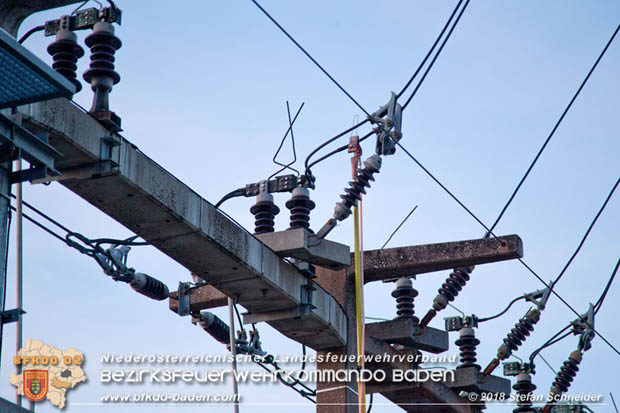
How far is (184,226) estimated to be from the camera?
1001 cm

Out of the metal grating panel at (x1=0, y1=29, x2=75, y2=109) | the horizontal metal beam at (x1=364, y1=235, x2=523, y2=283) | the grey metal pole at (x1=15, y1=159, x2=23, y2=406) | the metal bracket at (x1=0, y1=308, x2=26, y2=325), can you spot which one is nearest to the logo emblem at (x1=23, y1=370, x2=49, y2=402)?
the grey metal pole at (x1=15, y1=159, x2=23, y2=406)

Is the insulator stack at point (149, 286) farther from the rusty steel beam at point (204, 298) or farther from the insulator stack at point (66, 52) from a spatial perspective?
the insulator stack at point (66, 52)

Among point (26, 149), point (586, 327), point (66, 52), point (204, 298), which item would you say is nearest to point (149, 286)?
point (204, 298)

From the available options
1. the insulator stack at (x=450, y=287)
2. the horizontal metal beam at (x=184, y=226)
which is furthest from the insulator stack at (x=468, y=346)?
the horizontal metal beam at (x=184, y=226)

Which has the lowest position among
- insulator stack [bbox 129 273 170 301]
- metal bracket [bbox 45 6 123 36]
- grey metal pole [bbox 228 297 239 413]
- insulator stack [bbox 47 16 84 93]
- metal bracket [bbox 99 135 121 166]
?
grey metal pole [bbox 228 297 239 413]

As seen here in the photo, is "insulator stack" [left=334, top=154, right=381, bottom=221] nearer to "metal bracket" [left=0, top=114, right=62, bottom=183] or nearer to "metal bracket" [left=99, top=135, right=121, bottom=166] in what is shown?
"metal bracket" [left=99, top=135, right=121, bottom=166]

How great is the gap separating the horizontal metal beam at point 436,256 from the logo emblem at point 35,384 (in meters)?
5.30

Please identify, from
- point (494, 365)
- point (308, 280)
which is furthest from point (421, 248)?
point (494, 365)

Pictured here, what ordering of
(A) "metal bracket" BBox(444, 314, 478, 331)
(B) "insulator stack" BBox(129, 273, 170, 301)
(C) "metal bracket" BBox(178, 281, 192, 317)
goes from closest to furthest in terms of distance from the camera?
(B) "insulator stack" BBox(129, 273, 170, 301)
(C) "metal bracket" BBox(178, 281, 192, 317)
(A) "metal bracket" BBox(444, 314, 478, 331)

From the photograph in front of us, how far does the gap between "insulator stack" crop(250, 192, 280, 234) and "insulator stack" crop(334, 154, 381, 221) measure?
28.2 inches

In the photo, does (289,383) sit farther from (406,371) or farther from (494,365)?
(494,365)

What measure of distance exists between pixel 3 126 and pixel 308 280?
518cm

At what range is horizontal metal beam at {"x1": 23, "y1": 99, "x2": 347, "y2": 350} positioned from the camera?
8.74 meters

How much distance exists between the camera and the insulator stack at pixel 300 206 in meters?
11.6
